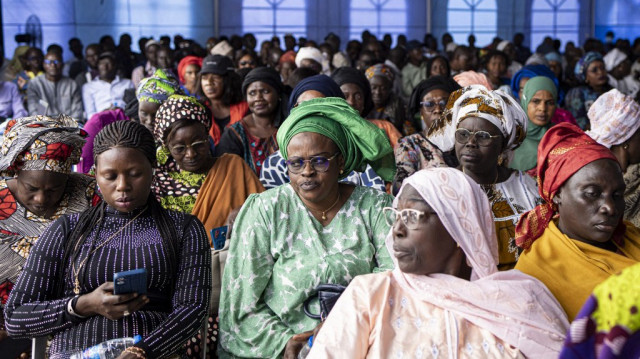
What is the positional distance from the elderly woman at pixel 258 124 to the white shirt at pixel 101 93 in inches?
167

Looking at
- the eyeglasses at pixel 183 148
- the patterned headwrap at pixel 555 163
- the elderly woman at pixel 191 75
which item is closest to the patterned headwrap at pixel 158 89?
the eyeglasses at pixel 183 148

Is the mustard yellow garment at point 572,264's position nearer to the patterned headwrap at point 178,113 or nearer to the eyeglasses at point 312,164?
the eyeglasses at point 312,164

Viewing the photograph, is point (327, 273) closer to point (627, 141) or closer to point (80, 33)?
point (627, 141)

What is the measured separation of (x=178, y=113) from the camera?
430cm

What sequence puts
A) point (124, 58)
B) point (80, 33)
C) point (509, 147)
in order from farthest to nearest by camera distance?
point (80, 33), point (124, 58), point (509, 147)

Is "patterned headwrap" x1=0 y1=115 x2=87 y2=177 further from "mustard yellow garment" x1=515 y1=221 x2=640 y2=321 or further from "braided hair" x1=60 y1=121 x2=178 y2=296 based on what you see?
"mustard yellow garment" x1=515 y1=221 x2=640 y2=321

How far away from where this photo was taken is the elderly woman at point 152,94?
5.42 metres

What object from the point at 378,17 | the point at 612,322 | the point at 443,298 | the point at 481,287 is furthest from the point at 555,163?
the point at 378,17

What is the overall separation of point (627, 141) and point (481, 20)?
13470mm

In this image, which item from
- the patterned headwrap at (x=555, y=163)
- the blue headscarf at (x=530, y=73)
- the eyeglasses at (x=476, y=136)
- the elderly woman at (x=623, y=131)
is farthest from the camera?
the blue headscarf at (x=530, y=73)

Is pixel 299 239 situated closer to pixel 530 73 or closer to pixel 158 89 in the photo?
pixel 158 89

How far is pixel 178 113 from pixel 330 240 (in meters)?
1.62

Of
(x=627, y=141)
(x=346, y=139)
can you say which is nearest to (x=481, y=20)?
(x=627, y=141)

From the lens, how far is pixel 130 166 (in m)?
2.95
